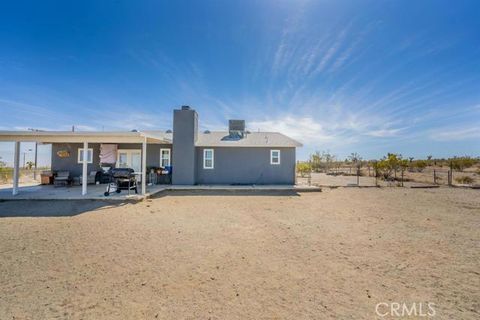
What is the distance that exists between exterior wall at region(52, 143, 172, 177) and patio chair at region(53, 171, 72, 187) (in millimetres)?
542

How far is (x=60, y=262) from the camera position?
3758 mm

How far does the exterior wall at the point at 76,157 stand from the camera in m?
14.3

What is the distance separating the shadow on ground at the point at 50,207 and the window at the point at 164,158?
18.0 feet

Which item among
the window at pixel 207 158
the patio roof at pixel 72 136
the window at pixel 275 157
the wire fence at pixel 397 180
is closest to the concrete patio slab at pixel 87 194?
the window at pixel 207 158

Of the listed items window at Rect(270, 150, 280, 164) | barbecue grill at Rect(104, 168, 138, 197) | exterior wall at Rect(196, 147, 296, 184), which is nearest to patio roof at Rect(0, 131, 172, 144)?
barbecue grill at Rect(104, 168, 138, 197)

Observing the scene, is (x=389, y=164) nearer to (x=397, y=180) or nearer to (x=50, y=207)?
(x=397, y=180)

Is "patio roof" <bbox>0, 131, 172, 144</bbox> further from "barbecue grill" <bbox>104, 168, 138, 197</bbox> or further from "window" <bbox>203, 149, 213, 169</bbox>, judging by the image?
"window" <bbox>203, 149, 213, 169</bbox>

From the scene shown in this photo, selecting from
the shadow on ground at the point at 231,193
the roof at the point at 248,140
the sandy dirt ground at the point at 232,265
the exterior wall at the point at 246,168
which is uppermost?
the roof at the point at 248,140

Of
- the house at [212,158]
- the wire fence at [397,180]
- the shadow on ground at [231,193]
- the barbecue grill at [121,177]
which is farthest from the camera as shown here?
the wire fence at [397,180]

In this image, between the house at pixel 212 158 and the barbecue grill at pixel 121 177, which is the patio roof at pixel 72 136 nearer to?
the barbecue grill at pixel 121 177

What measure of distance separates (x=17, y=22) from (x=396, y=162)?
25858 millimetres

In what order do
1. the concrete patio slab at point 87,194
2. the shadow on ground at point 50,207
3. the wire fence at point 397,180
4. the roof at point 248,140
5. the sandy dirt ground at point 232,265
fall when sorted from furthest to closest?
the wire fence at point 397,180
the roof at point 248,140
the concrete patio slab at point 87,194
the shadow on ground at point 50,207
the sandy dirt ground at point 232,265

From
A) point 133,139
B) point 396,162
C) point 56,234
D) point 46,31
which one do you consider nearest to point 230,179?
point 133,139

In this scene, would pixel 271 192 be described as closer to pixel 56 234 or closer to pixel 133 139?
pixel 133 139
